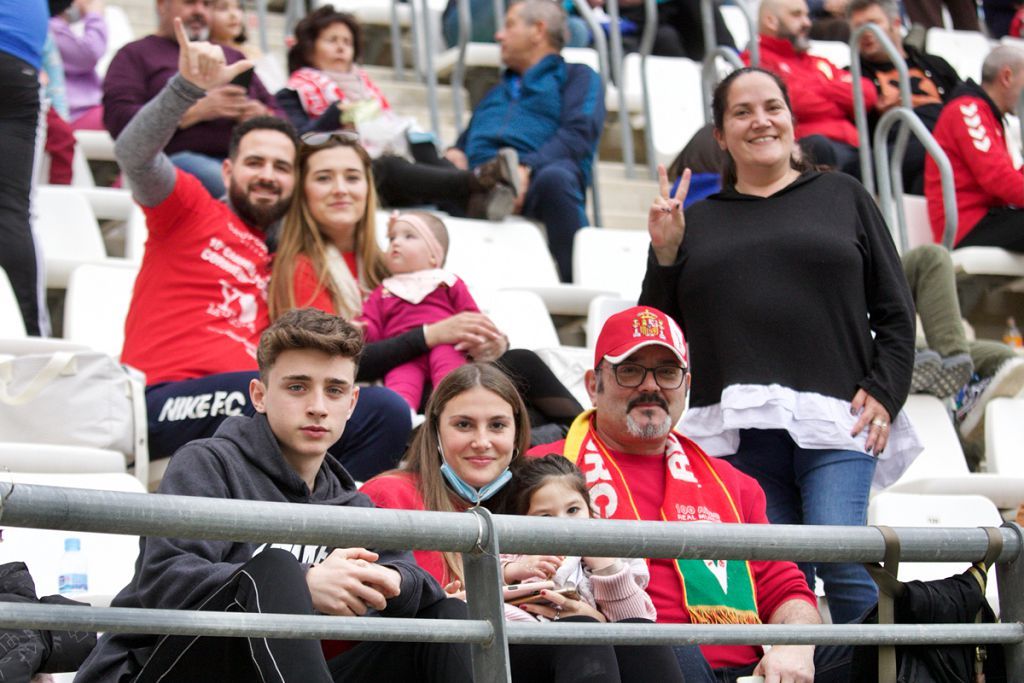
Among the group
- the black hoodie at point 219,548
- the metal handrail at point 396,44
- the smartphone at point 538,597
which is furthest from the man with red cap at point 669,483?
the metal handrail at point 396,44

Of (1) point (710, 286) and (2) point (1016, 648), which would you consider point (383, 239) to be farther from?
(2) point (1016, 648)

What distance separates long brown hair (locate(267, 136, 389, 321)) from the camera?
4.17m

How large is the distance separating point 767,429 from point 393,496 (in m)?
0.89

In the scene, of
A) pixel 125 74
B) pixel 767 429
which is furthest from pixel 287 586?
pixel 125 74

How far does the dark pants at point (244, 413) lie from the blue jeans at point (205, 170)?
4.42 feet

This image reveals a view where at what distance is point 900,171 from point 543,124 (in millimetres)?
1282

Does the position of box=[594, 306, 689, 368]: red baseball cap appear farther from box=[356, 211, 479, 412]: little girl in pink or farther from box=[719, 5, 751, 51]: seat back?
box=[719, 5, 751, 51]: seat back

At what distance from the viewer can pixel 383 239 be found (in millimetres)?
5059

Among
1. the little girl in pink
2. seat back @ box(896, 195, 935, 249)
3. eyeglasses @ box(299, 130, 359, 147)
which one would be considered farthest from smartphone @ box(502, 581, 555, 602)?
seat back @ box(896, 195, 935, 249)

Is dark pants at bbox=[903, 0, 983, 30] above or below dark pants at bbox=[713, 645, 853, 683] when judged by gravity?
above

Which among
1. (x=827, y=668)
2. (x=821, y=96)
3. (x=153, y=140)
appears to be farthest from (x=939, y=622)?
(x=821, y=96)

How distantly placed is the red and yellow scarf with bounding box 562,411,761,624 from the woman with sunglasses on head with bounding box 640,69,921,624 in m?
0.25

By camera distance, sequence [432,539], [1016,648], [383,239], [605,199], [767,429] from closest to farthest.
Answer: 1. [432,539]
2. [1016,648]
3. [767,429]
4. [383,239]
5. [605,199]

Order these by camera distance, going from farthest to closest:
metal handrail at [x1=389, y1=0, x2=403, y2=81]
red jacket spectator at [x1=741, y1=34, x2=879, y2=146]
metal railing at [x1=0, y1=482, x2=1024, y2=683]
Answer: metal handrail at [x1=389, y1=0, x2=403, y2=81] → red jacket spectator at [x1=741, y1=34, x2=879, y2=146] → metal railing at [x1=0, y1=482, x2=1024, y2=683]
